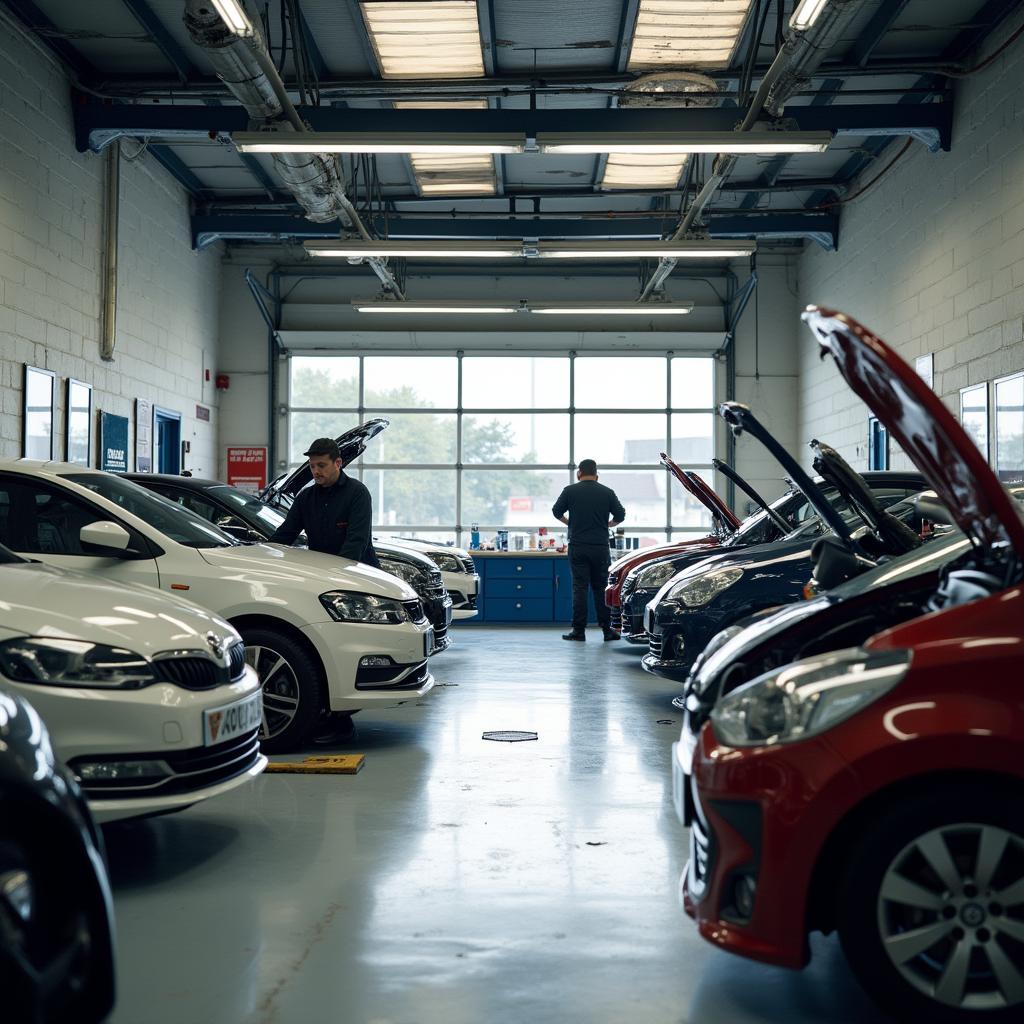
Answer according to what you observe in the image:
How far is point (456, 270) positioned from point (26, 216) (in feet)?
27.7

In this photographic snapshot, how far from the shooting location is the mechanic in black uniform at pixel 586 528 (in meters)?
12.2

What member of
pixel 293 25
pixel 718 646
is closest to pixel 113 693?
pixel 718 646

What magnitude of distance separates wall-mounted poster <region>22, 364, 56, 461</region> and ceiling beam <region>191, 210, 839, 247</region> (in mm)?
5002

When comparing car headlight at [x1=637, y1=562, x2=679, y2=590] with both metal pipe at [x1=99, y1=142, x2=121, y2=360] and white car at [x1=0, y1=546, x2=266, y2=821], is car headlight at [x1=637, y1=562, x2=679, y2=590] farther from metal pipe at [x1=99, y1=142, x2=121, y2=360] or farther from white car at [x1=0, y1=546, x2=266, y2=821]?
metal pipe at [x1=99, y1=142, x2=121, y2=360]

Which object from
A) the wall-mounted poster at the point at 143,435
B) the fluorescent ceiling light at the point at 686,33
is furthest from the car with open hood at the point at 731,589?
the wall-mounted poster at the point at 143,435

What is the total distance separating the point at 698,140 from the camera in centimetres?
902

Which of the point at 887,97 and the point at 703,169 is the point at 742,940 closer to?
the point at 887,97

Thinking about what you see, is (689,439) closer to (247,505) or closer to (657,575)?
(657,575)

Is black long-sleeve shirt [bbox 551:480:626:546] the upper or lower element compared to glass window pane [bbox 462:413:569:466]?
lower

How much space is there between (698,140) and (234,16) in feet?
11.8

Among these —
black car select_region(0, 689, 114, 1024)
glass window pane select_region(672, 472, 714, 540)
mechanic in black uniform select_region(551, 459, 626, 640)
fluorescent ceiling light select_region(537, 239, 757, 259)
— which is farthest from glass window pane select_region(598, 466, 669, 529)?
black car select_region(0, 689, 114, 1024)

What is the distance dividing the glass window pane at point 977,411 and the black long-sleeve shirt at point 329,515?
587cm

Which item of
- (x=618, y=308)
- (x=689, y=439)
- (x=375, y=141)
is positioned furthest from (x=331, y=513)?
(x=689, y=439)

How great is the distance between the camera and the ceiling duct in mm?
7887
